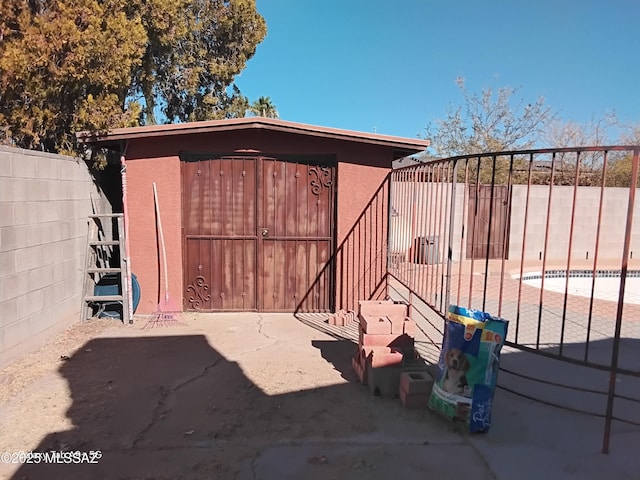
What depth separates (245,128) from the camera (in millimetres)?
5652

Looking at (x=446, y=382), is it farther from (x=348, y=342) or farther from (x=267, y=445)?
(x=348, y=342)

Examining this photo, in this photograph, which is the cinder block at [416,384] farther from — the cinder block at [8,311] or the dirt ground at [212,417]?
the cinder block at [8,311]

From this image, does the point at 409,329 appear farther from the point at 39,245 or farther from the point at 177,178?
the point at 39,245

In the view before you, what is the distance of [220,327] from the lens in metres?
5.54

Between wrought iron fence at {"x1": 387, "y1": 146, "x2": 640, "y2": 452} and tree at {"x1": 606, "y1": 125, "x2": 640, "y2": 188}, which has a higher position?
tree at {"x1": 606, "y1": 125, "x2": 640, "y2": 188}

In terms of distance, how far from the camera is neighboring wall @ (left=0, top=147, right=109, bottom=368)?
Answer: 4.03m

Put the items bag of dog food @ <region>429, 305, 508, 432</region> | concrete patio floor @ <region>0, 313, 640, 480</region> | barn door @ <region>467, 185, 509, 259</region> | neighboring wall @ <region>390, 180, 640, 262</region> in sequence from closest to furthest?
concrete patio floor @ <region>0, 313, 640, 480</region>, bag of dog food @ <region>429, 305, 508, 432</region>, barn door @ <region>467, 185, 509, 259</region>, neighboring wall @ <region>390, 180, 640, 262</region>

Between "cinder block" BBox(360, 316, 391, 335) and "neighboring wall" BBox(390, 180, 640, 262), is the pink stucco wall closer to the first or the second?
"cinder block" BBox(360, 316, 391, 335)

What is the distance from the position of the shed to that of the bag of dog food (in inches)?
125

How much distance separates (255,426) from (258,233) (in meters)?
3.30

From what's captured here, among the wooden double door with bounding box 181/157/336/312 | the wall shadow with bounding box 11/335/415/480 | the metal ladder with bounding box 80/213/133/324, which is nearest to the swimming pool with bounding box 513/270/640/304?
the wooden double door with bounding box 181/157/336/312

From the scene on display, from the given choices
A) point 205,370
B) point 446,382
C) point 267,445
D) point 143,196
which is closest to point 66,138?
point 143,196

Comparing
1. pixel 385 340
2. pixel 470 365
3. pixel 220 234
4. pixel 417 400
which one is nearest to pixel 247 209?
pixel 220 234

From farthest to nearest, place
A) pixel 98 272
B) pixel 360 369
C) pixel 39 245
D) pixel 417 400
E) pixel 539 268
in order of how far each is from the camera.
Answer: pixel 539 268 < pixel 98 272 < pixel 39 245 < pixel 360 369 < pixel 417 400
